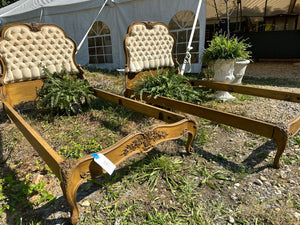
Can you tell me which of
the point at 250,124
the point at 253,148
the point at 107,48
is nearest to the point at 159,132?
the point at 250,124

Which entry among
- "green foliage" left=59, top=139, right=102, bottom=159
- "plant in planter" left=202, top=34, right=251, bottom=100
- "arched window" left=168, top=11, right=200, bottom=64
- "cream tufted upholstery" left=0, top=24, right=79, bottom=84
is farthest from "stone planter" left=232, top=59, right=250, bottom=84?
"green foliage" left=59, top=139, right=102, bottom=159

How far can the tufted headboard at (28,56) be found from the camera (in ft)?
13.1

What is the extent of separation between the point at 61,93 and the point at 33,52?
1.13 meters

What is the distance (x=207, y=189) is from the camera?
2.28 meters

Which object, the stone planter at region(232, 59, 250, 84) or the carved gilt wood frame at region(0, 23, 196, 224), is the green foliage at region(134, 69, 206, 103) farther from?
the stone planter at region(232, 59, 250, 84)

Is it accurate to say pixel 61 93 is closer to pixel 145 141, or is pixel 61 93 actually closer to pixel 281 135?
pixel 145 141

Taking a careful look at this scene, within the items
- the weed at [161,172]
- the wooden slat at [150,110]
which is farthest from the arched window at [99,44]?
the weed at [161,172]

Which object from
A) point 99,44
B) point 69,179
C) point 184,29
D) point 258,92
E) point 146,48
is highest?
point 184,29

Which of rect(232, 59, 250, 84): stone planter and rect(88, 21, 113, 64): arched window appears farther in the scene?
rect(88, 21, 113, 64): arched window

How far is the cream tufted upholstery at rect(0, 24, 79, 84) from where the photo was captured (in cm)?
402

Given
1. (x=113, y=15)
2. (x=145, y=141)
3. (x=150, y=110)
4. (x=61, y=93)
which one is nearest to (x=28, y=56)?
(x=61, y=93)

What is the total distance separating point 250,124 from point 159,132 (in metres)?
1.06

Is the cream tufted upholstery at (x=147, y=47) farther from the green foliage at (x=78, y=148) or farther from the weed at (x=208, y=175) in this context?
the weed at (x=208, y=175)

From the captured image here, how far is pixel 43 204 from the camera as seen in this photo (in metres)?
2.13
